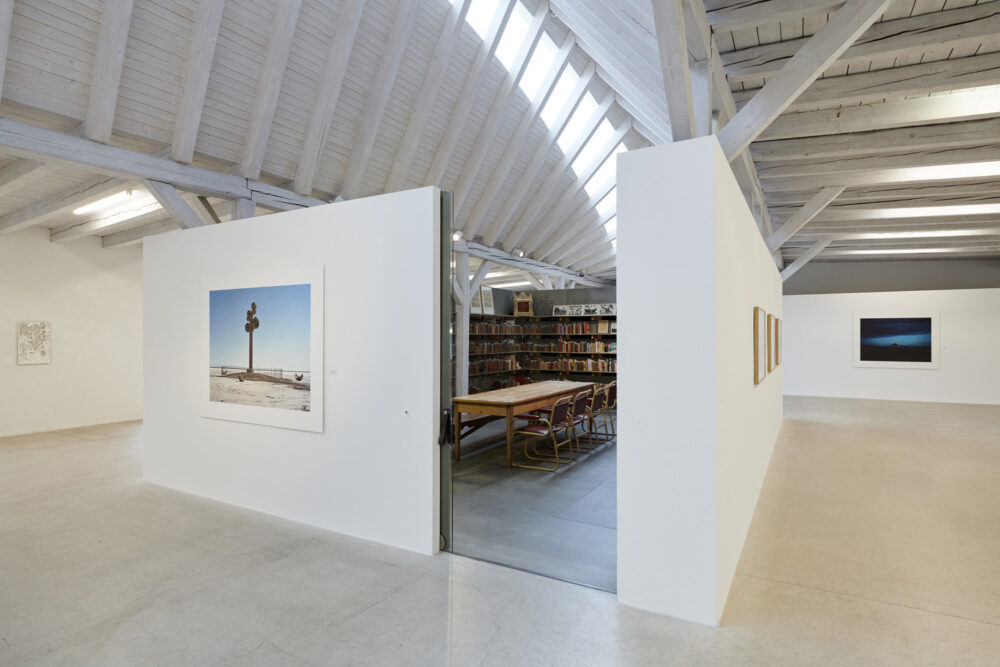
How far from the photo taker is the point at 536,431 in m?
6.60

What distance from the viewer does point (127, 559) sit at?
378 cm

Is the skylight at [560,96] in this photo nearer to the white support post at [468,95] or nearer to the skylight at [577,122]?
the skylight at [577,122]

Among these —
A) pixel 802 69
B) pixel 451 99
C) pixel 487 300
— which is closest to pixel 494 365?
pixel 487 300

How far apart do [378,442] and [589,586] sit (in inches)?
71.0

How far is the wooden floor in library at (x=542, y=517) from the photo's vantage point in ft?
12.3

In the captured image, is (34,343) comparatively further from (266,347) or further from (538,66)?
(538,66)

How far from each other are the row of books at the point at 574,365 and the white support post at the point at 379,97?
6.68 m

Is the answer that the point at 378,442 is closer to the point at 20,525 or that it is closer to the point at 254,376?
the point at 254,376

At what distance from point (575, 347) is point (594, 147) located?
4.31m

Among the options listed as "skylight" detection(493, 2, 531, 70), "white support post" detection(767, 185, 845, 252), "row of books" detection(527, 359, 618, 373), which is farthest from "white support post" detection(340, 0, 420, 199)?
"row of books" detection(527, 359, 618, 373)

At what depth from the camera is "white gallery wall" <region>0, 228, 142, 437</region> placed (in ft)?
28.0

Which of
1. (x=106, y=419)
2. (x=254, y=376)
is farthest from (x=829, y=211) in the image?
(x=106, y=419)

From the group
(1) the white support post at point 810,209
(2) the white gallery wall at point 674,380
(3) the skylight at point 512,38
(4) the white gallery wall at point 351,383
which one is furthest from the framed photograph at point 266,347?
(1) the white support post at point 810,209

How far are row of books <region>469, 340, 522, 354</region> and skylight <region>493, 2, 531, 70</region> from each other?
5.37m
